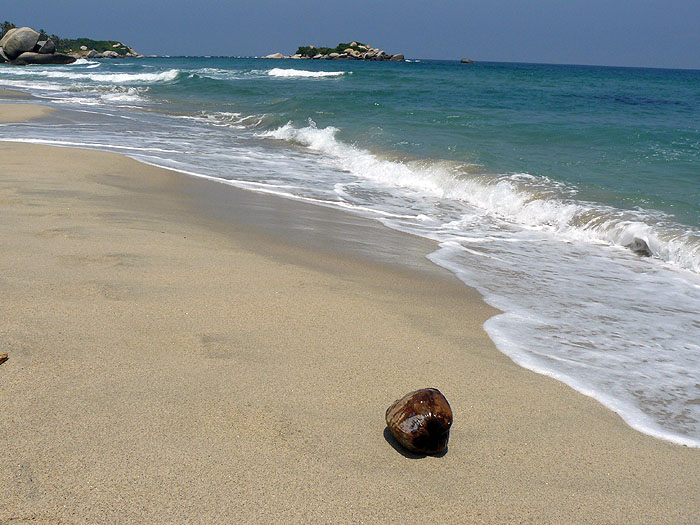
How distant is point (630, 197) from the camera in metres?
7.79

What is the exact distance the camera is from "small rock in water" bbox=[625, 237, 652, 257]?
5.92 m

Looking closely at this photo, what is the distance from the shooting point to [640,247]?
599cm

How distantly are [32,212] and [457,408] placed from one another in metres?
3.73

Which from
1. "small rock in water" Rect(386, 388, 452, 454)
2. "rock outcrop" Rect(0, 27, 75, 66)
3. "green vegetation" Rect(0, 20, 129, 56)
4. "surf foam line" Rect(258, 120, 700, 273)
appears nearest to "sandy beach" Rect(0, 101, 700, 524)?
"small rock in water" Rect(386, 388, 452, 454)

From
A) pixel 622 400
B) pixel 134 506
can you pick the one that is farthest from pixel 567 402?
pixel 134 506

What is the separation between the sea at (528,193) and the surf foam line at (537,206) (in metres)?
0.02

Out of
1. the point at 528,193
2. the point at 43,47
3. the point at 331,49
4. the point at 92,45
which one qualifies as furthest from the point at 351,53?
the point at 528,193

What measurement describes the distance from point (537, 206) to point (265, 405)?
5859 millimetres

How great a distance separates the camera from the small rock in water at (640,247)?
5.92 meters

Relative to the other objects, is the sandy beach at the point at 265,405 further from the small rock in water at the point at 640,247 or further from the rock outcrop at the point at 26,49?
the rock outcrop at the point at 26,49

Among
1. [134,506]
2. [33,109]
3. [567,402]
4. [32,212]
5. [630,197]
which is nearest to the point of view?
[134,506]

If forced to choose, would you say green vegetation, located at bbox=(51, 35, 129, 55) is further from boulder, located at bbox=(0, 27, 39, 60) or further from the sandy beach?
the sandy beach

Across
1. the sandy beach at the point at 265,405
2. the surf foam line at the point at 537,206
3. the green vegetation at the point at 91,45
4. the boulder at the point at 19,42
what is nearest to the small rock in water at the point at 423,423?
the sandy beach at the point at 265,405

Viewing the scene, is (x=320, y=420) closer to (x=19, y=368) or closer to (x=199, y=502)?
(x=199, y=502)
